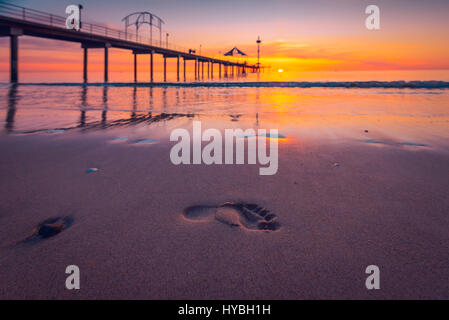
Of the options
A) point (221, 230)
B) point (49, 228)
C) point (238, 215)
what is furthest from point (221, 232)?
point (49, 228)

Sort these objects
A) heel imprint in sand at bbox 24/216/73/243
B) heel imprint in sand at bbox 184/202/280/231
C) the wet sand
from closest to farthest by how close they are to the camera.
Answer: the wet sand → heel imprint in sand at bbox 24/216/73/243 → heel imprint in sand at bbox 184/202/280/231

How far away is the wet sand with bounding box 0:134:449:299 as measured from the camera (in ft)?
3.87

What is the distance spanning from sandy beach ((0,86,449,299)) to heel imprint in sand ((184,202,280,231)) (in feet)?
0.14

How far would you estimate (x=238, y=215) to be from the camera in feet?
5.93

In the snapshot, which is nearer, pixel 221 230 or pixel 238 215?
pixel 221 230

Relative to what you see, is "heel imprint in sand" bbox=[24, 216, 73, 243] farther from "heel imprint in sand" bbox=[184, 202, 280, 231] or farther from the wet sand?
"heel imprint in sand" bbox=[184, 202, 280, 231]

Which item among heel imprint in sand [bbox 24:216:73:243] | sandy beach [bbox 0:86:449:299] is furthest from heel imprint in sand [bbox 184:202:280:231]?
heel imprint in sand [bbox 24:216:73:243]

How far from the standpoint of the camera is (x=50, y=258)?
1333mm

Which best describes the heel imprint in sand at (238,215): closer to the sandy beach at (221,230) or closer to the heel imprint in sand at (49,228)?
the sandy beach at (221,230)

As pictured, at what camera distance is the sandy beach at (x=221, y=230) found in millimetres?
1184

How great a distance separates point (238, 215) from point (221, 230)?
24cm

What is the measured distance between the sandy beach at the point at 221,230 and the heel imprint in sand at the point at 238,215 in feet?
0.14

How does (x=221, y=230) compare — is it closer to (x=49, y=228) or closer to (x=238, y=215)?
(x=238, y=215)

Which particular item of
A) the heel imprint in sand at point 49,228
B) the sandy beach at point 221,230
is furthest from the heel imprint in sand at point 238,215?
the heel imprint in sand at point 49,228
